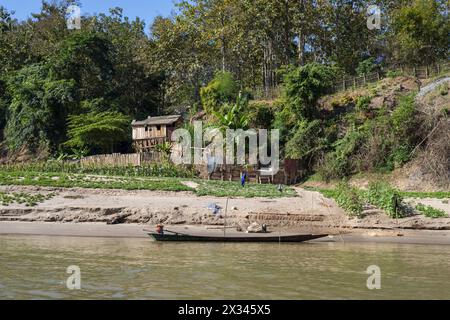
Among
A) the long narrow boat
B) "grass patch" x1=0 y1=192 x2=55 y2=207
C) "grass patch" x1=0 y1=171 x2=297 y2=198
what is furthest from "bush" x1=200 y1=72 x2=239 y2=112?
the long narrow boat

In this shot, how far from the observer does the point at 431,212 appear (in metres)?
Answer: 25.2

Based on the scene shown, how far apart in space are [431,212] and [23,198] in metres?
18.6

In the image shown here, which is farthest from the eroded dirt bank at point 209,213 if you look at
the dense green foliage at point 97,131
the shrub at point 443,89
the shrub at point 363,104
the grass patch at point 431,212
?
the dense green foliage at point 97,131

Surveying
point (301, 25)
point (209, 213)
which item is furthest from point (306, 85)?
point (209, 213)

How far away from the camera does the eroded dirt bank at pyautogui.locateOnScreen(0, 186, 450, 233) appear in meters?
24.9

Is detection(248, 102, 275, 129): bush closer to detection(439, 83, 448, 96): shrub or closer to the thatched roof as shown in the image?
the thatched roof

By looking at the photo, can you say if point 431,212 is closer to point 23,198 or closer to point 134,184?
point 134,184

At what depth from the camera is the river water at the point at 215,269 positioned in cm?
1448

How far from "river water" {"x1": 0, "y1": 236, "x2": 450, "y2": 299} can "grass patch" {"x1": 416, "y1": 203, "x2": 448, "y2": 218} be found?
3049mm

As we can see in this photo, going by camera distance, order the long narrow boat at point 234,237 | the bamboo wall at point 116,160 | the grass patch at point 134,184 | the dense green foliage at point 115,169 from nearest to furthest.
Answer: the long narrow boat at point 234,237 < the grass patch at point 134,184 < the dense green foliage at point 115,169 < the bamboo wall at point 116,160

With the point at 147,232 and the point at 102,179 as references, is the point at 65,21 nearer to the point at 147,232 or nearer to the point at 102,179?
the point at 102,179

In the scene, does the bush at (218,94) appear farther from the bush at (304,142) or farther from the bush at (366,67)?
the bush at (366,67)

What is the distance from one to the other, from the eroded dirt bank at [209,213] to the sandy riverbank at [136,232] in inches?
20.7

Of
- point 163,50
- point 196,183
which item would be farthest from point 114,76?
point 196,183
